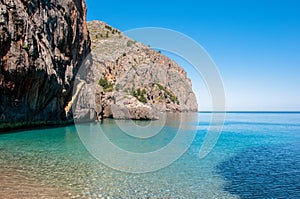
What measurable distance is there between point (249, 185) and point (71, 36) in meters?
42.4

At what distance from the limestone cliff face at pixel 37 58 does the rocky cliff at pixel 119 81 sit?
7048 millimetres

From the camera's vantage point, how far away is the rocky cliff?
54188 millimetres

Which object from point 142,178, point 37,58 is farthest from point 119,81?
point 142,178

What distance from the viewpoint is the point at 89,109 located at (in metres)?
50.0

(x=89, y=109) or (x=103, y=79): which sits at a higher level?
(x=103, y=79)

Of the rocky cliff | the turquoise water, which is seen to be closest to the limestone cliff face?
the rocky cliff

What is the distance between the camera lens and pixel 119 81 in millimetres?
95375

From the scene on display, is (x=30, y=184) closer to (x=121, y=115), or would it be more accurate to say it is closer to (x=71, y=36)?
(x=71, y=36)

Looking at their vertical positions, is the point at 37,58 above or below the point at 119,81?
below

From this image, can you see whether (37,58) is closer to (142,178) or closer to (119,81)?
(142,178)

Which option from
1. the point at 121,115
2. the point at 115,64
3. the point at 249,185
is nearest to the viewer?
the point at 249,185

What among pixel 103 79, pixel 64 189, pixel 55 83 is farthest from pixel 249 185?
pixel 103 79

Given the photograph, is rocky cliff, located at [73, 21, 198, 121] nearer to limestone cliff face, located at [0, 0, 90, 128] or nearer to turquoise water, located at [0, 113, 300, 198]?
limestone cliff face, located at [0, 0, 90, 128]

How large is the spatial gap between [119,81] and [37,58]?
61.7 m
